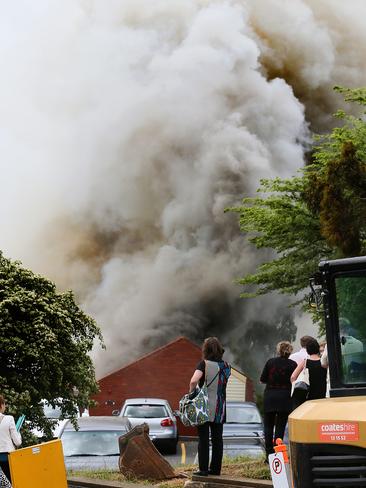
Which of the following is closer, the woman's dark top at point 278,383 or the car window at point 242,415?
the woman's dark top at point 278,383

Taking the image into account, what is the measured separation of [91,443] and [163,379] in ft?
94.1

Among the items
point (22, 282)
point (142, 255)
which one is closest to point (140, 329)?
point (142, 255)

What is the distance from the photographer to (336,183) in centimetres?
1435

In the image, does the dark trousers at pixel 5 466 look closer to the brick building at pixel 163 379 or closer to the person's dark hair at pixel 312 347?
the person's dark hair at pixel 312 347

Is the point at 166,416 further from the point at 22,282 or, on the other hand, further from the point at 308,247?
the point at 22,282

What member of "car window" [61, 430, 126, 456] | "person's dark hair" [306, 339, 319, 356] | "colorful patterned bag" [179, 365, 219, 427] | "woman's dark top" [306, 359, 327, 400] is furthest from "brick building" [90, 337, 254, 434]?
"woman's dark top" [306, 359, 327, 400]

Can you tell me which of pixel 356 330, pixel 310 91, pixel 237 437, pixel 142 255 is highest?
pixel 310 91

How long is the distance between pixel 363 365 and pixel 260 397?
4249 cm

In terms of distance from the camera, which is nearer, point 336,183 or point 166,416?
point 336,183

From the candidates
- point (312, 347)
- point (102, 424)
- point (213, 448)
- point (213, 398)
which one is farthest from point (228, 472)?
point (102, 424)

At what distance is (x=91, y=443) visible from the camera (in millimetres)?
16438

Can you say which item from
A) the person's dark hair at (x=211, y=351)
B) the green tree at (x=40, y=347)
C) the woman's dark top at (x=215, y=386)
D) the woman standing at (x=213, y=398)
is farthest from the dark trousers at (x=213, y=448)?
the green tree at (x=40, y=347)

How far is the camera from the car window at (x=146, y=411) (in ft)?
84.5

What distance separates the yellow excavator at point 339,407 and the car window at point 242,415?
15499 mm
